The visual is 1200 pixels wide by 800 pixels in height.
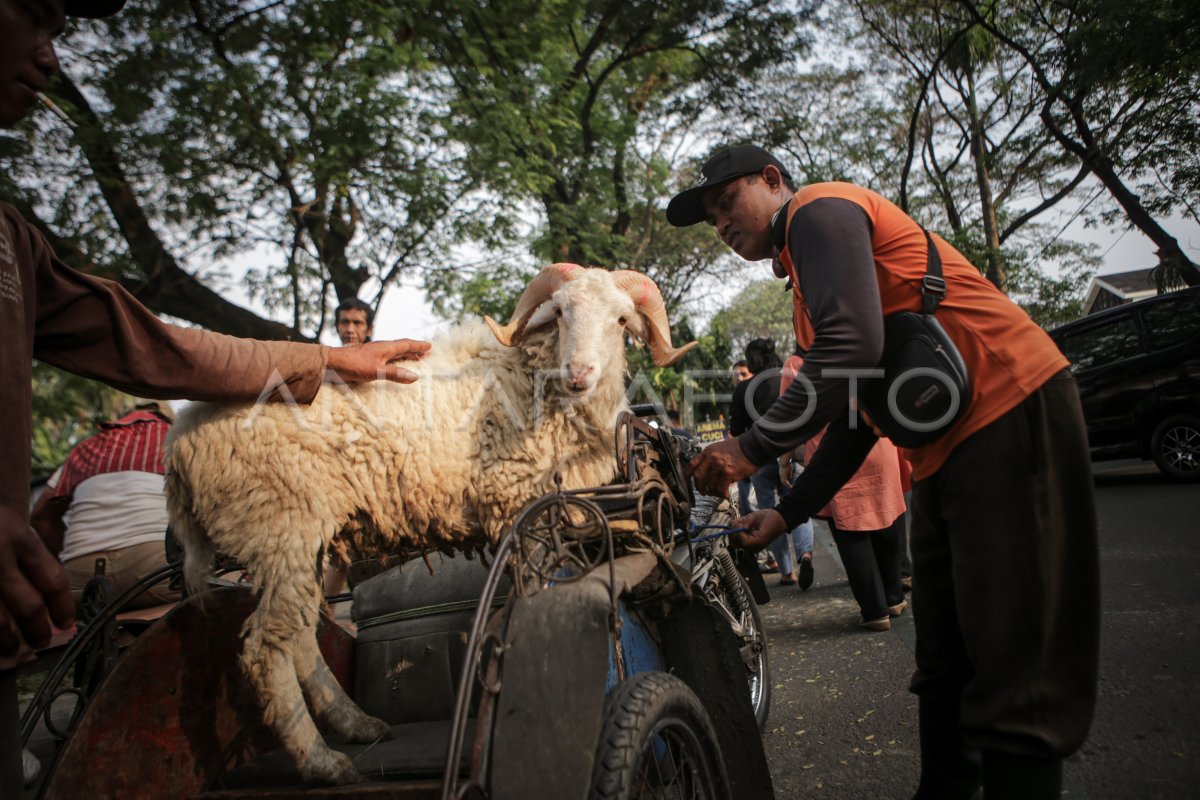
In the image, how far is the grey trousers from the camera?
5.87 feet

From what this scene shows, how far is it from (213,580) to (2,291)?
188 centimetres

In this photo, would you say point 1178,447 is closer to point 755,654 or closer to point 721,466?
point 755,654

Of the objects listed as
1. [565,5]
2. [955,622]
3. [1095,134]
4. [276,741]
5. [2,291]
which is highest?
[565,5]

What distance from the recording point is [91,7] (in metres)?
1.70

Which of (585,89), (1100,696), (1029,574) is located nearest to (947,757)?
(1029,574)

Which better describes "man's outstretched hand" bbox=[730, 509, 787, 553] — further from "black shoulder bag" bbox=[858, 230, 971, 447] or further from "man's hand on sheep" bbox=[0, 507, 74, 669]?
"man's hand on sheep" bbox=[0, 507, 74, 669]

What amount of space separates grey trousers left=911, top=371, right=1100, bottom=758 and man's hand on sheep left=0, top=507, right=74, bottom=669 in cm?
201

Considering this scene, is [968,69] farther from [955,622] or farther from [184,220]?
[955,622]

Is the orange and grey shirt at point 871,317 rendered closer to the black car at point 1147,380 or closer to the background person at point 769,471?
the background person at point 769,471

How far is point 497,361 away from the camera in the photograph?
3463 mm

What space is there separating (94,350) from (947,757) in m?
2.66

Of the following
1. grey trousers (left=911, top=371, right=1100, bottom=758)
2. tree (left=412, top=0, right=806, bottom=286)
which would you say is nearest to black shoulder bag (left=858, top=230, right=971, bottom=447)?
grey trousers (left=911, top=371, right=1100, bottom=758)

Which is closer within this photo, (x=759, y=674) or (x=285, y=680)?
(x=285, y=680)

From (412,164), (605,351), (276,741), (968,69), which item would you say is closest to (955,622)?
(605,351)
